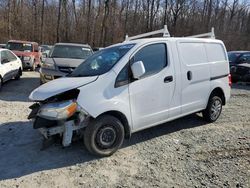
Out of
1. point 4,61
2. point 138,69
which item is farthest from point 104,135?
point 4,61

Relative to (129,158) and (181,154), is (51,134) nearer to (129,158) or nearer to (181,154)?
(129,158)

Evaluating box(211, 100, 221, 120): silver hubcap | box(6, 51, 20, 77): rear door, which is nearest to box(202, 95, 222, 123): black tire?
box(211, 100, 221, 120): silver hubcap

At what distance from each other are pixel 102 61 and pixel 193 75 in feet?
6.10

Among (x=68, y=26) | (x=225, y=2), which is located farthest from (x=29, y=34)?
→ (x=225, y=2)

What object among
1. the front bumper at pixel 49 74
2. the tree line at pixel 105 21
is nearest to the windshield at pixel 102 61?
the front bumper at pixel 49 74

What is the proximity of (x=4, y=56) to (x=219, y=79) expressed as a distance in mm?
8227

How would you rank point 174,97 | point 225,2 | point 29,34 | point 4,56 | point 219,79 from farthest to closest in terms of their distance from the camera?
point 225,2, point 29,34, point 4,56, point 219,79, point 174,97

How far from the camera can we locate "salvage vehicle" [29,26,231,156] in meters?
4.66

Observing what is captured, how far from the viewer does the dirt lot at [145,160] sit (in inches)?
165

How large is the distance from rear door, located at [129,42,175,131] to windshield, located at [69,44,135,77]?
30cm

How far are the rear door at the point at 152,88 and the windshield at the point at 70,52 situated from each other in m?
5.66

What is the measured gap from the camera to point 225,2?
57.8 metres

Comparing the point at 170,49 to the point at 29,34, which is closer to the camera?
the point at 170,49

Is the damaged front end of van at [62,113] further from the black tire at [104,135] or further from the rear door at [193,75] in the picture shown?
the rear door at [193,75]
